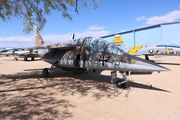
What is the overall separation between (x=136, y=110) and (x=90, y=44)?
496cm

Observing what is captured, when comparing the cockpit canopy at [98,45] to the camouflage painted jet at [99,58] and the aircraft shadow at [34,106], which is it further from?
the aircraft shadow at [34,106]

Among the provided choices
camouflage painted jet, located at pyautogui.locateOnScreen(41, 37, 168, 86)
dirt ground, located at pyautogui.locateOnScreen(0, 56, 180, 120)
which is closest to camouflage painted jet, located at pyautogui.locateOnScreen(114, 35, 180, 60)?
camouflage painted jet, located at pyautogui.locateOnScreen(41, 37, 168, 86)

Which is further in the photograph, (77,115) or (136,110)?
(136,110)

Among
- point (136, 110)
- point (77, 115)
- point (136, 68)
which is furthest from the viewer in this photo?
point (136, 68)

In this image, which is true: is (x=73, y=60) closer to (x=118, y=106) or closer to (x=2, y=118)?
(x=118, y=106)

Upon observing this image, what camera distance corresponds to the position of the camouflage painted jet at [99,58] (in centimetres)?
743

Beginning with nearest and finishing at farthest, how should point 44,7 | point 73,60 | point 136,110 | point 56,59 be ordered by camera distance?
1. point 136,110
2. point 44,7
3. point 73,60
4. point 56,59

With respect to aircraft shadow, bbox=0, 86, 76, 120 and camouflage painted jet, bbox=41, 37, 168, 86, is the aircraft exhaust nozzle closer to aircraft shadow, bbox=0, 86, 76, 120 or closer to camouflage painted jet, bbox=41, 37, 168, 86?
camouflage painted jet, bbox=41, 37, 168, 86

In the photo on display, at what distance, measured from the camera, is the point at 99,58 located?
869 centimetres

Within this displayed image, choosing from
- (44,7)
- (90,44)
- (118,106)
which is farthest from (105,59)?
(44,7)

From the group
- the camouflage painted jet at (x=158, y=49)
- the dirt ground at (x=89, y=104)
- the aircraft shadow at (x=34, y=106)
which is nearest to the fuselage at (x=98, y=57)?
the dirt ground at (x=89, y=104)

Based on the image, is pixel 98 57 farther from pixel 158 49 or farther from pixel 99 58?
pixel 158 49

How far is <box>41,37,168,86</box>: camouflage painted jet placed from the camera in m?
7.43

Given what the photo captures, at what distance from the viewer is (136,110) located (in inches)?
219
